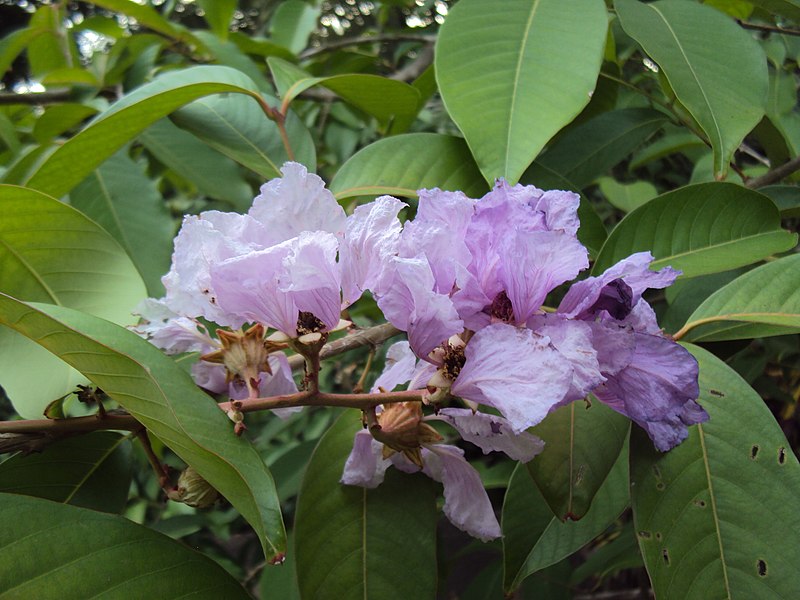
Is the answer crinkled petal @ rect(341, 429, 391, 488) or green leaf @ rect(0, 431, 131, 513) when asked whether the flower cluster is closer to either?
crinkled petal @ rect(341, 429, 391, 488)

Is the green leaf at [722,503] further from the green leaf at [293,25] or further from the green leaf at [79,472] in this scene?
the green leaf at [293,25]

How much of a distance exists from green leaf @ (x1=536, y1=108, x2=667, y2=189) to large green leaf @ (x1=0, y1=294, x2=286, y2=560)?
662 millimetres

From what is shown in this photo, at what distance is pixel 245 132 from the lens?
33.8 inches

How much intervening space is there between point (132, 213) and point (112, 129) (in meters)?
0.34

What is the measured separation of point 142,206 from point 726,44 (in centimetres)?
81

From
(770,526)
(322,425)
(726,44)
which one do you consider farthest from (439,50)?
(322,425)

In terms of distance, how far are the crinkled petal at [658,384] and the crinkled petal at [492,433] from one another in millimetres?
81

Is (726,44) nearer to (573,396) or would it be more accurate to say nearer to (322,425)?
(573,396)

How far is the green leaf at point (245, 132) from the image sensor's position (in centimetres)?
83

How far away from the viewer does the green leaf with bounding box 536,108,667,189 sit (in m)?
0.96

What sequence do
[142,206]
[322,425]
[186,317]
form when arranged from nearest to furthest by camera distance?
1. [186,317]
2. [142,206]
3. [322,425]

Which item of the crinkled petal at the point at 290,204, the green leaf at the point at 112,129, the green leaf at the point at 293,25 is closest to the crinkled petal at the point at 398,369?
the crinkled petal at the point at 290,204

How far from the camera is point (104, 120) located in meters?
0.66

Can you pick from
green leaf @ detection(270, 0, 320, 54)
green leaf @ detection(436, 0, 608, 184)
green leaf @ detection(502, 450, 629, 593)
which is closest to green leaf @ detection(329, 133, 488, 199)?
green leaf @ detection(436, 0, 608, 184)
